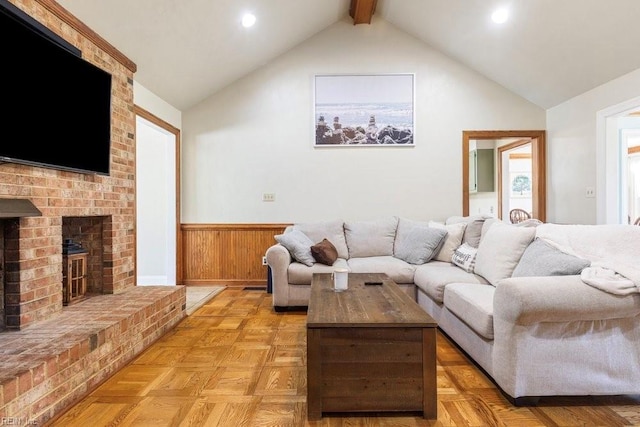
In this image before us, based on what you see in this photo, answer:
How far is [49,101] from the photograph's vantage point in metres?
2.18

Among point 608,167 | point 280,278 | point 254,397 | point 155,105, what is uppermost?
point 155,105

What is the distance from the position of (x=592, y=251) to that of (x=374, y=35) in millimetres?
3593

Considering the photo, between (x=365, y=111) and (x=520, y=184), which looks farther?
(x=520, y=184)

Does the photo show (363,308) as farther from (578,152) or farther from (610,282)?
(578,152)

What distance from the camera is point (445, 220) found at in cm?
457

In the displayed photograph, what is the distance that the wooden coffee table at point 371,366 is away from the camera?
171 cm

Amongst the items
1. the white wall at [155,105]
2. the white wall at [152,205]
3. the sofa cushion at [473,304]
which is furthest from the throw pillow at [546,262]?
the white wall at [152,205]

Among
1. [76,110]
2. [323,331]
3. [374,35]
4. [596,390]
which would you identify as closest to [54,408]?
[323,331]

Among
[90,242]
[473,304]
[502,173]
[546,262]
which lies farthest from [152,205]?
[502,173]

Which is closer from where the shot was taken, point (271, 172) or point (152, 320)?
point (152, 320)

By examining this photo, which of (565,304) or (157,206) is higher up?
(157,206)

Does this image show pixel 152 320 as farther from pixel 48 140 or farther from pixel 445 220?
pixel 445 220

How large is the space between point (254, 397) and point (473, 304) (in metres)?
1.35

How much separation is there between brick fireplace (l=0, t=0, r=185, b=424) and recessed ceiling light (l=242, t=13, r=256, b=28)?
1.14 meters
